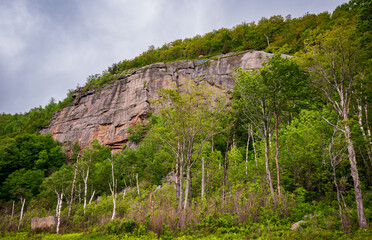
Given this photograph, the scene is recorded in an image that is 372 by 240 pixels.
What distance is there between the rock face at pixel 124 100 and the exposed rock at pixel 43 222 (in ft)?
87.1

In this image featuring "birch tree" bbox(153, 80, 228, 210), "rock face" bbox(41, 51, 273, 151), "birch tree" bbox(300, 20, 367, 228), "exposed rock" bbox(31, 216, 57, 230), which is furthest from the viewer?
"rock face" bbox(41, 51, 273, 151)

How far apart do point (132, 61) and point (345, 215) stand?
225 ft

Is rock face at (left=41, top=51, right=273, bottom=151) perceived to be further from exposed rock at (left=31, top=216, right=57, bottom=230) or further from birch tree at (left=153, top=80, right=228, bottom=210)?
exposed rock at (left=31, top=216, right=57, bottom=230)

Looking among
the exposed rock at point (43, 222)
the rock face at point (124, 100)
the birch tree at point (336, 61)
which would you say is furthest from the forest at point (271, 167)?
the rock face at point (124, 100)

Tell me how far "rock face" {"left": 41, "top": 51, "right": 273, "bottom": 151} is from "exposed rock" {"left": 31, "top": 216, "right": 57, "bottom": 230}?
26535 mm

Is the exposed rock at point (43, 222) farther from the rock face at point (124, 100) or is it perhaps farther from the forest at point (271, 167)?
the rock face at point (124, 100)

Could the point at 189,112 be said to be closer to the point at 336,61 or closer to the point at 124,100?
the point at 336,61

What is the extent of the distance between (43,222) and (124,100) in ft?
113

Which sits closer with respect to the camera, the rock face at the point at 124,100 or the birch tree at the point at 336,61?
the birch tree at the point at 336,61

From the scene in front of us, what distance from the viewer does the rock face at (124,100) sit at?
46062 millimetres

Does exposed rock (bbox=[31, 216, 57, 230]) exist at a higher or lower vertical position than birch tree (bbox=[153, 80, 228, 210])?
lower

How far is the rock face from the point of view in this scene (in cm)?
4606

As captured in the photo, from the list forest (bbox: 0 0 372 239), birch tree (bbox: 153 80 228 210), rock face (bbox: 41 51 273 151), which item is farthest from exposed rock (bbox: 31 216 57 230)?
rock face (bbox: 41 51 273 151)

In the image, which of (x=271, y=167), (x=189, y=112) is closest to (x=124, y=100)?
(x=189, y=112)
